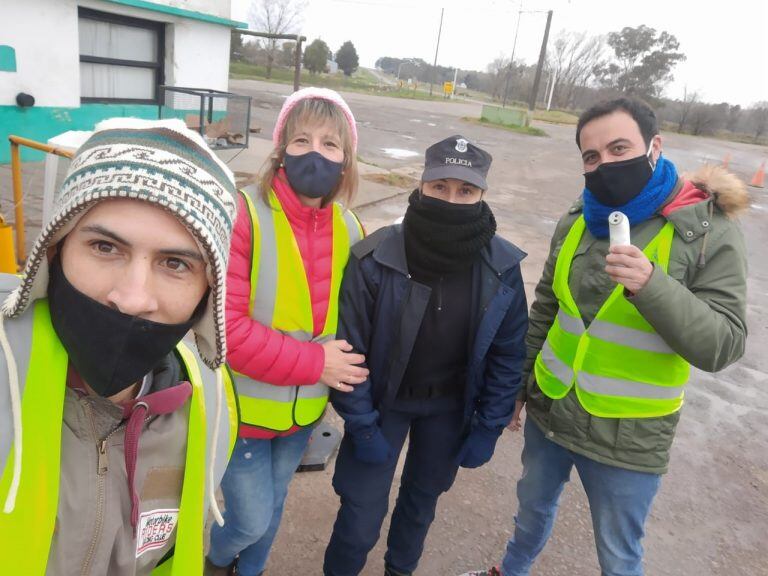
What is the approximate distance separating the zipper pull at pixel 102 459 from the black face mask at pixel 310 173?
1.07 meters

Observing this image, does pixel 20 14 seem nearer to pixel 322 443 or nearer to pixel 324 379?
pixel 322 443

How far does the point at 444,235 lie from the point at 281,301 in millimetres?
614

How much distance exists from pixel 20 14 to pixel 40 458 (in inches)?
332

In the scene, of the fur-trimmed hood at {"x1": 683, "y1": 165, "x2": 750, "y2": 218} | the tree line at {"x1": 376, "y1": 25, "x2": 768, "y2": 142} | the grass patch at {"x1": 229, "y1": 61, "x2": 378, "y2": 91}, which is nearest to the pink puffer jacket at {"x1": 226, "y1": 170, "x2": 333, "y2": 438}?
the fur-trimmed hood at {"x1": 683, "y1": 165, "x2": 750, "y2": 218}

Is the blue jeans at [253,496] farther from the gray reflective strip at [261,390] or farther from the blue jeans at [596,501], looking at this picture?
the blue jeans at [596,501]

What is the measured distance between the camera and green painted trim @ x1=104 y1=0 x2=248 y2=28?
27.2 feet

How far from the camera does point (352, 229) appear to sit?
2.05 m

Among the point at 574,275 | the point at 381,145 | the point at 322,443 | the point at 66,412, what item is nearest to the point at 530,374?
the point at 574,275

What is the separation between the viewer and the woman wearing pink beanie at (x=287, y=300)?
1.77 metres

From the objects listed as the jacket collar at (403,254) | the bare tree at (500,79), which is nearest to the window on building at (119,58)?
the jacket collar at (403,254)

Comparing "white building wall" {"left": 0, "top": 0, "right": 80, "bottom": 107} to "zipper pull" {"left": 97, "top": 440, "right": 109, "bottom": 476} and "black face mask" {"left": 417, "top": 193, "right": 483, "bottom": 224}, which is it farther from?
"zipper pull" {"left": 97, "top": 440, "right": 109, "bottom": 476}

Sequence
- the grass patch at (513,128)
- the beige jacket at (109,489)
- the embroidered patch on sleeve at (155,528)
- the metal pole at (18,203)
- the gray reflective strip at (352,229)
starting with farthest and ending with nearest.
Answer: the grass patch at (513,128) < the metal pole at (18,203) < the gray reflective strip at (352,229) < the embroidered patch on sleeve at (155,528) < the beige jacket at (109,489)

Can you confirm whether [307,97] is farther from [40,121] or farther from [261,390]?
[40,121]

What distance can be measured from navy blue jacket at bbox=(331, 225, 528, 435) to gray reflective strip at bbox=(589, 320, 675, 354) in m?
0.29
